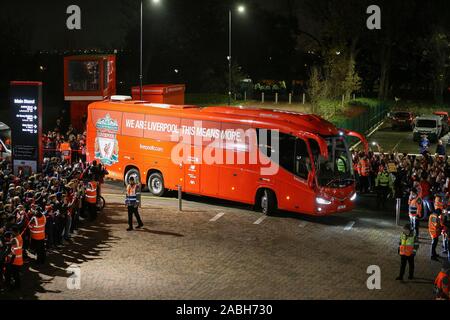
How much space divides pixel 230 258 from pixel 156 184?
902cm

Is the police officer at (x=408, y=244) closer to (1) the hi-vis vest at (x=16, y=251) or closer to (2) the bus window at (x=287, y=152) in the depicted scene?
(2) the bus window at (x=287, y=152)

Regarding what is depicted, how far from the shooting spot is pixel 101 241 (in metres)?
19.0

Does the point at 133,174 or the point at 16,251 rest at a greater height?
the point at 133,174

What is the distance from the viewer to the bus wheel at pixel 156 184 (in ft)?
84.5

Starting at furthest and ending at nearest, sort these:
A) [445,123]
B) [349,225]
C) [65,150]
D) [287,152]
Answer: [445,123], [65,150], [287,152], [349,225]

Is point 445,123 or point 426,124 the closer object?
point 426,124

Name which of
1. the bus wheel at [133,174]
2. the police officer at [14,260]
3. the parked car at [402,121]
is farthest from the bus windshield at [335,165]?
the parked car at [402,121]

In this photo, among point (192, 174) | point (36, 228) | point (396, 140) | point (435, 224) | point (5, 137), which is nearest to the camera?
point (36, 228)

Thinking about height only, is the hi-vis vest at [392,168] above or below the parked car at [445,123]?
below

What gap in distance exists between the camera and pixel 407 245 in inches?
606

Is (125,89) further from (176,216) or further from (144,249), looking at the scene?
(144,249)

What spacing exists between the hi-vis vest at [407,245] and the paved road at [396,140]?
2400 centimetres

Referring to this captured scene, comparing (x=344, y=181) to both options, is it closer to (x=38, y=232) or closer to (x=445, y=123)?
(x=38, y=232)

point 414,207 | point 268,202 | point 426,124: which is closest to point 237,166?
point 268,202
